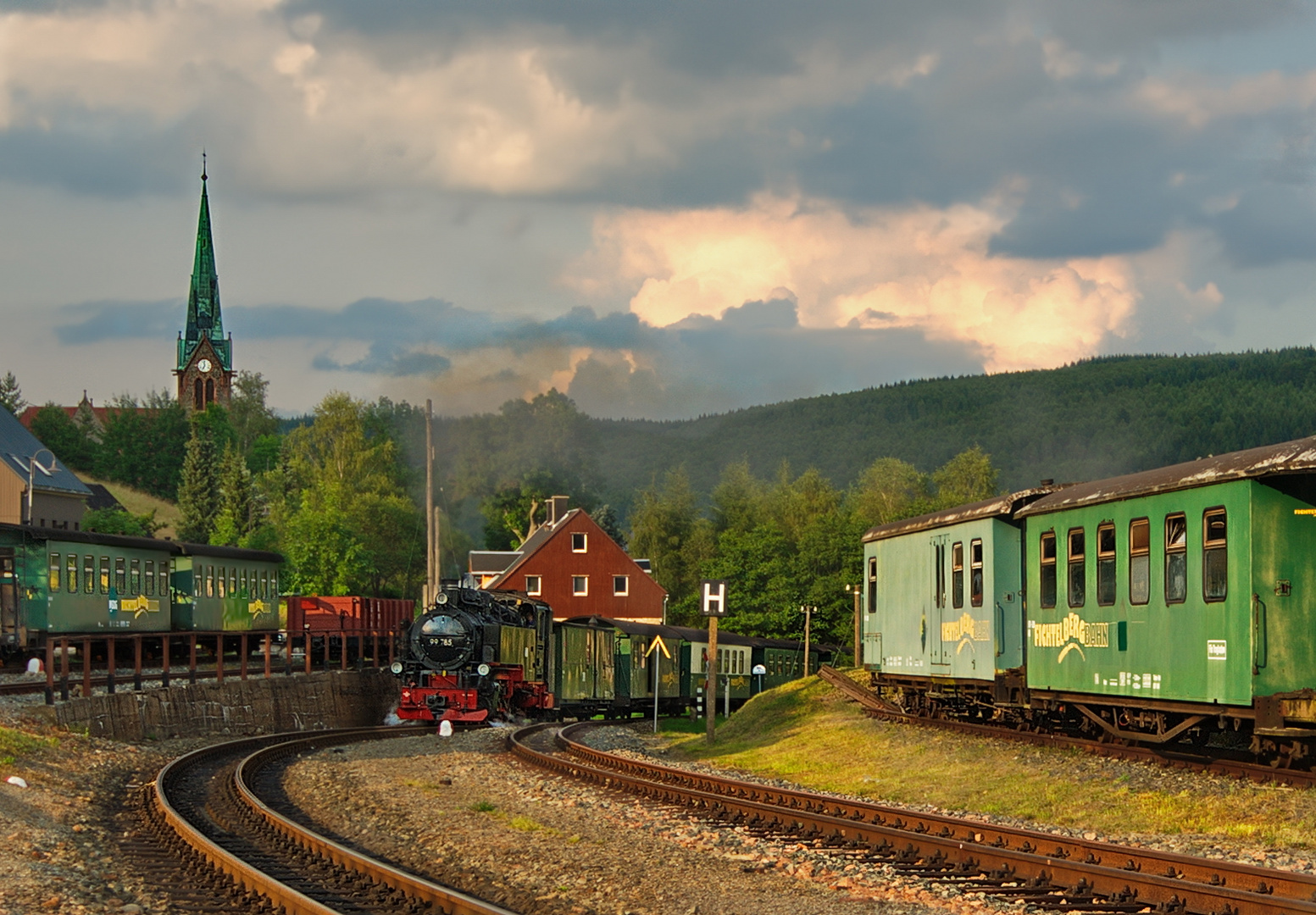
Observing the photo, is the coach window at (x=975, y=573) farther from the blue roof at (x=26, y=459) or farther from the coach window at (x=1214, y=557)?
the blue roof at (x=26, y=459)

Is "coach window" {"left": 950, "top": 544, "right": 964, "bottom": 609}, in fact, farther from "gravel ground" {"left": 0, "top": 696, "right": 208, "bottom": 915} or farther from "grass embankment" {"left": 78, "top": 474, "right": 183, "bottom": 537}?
"grass embankment" {"left": 78, "top": 474, "right": 183, "bottom": 537}

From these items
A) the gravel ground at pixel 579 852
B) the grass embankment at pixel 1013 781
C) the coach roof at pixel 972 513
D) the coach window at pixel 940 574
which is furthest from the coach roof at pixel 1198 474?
the gravel ground at pixel 579 852

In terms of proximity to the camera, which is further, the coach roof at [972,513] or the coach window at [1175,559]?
the coach roof at [972,513]

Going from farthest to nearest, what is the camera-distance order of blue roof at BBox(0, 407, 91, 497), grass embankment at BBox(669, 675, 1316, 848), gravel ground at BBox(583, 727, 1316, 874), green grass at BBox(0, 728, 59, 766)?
blue roof at BBox(0, 407, 91, 497), green grass at BBox(0, 728, 59, 766), grass embankment at BBox(669, 675, 1316, 848), gravel ground at BBox(583, 727, 1316, 874)

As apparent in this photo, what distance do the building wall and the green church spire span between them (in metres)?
80.6

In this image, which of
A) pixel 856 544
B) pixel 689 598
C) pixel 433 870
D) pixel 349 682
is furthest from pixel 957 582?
pixel 689 598

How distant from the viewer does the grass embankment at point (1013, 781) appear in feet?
46.7

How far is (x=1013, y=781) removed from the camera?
17922 millimetres

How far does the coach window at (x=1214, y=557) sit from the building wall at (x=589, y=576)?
2477 inches

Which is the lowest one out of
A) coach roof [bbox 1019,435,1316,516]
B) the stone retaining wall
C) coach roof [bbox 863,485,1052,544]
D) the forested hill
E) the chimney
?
the stone retaining wall

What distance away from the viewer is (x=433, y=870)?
1281cm

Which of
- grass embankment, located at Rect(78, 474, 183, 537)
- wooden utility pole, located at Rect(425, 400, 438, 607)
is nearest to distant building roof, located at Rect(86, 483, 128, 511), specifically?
grass embankment, located at Rect(78, 474, 183, 537)

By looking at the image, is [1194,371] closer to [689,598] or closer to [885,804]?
[689,598]

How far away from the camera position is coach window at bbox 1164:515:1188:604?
1706 centimetres
